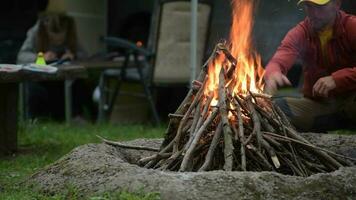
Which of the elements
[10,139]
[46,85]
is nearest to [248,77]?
[10,139]

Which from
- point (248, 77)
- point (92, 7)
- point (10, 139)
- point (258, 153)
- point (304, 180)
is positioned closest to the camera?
point (304, 180)

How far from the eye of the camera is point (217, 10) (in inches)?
433

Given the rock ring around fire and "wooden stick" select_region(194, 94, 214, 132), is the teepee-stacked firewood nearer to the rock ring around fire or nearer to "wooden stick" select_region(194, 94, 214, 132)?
"wooden stick" select_region(194, 94, 214, 132)

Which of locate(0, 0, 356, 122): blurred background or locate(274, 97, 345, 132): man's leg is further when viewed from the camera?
locate(0, 0, 356, 122): blurred background

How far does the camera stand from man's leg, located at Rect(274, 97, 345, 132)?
679 centimetres

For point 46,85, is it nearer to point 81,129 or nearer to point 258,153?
point 81,129

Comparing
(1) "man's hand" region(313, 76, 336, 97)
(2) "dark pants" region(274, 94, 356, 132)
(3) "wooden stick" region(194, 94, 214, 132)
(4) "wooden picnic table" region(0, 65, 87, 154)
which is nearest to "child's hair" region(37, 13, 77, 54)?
(4) "wooden picnic table" region(0, 65, 87, 154)

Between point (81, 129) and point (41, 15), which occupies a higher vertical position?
point (41, 15)

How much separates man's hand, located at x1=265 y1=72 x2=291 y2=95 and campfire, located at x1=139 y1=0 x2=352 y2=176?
1.00 feet

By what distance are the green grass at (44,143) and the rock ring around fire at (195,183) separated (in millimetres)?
160

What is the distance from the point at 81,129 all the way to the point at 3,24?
16.1 ft

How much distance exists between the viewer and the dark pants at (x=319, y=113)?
6707 millimetres

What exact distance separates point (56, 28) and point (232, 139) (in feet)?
23.5

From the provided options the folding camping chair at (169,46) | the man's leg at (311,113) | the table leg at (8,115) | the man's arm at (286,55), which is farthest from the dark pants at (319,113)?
the folding camping chair at (169,46)
